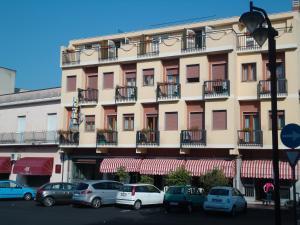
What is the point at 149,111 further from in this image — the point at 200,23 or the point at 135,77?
the point at 200,23

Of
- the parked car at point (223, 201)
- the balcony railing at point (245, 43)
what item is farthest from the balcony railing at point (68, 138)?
the parked car at point (223, 201)

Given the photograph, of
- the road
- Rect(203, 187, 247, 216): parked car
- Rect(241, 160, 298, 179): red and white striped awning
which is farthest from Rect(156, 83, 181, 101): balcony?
Rect(203, 187, 247, 216): parked car

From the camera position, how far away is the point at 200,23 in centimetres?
3478

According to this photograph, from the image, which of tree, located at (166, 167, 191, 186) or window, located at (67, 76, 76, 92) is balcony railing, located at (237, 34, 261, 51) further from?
window, located at (67, 76, 76, 92)

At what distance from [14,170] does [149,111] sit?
1447cm

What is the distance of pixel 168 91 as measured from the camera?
33.3 m

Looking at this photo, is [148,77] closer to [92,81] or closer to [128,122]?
[128,122]

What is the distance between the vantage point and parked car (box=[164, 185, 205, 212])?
24328mm

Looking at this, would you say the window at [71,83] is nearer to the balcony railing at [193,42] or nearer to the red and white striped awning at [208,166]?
the balcony railing at [193,42]

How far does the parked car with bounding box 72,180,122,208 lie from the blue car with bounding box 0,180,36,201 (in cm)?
649

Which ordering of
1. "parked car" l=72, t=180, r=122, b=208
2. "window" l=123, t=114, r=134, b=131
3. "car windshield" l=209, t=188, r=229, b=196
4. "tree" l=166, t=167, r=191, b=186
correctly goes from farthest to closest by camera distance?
"window" l=123, t=114, r=134, b=131 < "tree" l=166, t=167, r=191, b=186 < "parked car" l=72, t=180, r=122, b=208 < "car windshield" l=209, t=188, r=229, b=196

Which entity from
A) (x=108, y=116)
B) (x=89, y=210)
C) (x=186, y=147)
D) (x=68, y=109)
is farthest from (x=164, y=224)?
(x=68, y=109)

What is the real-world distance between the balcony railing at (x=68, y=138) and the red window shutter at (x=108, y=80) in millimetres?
4698

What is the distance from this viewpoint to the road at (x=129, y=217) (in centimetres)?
1955
